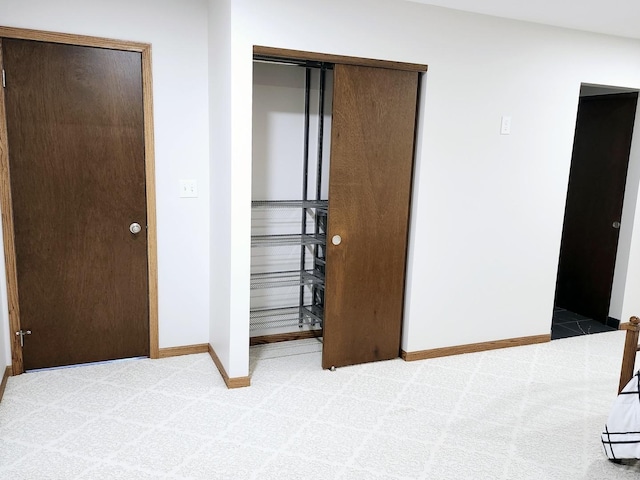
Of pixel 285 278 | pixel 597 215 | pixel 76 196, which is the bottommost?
pixel 285 278

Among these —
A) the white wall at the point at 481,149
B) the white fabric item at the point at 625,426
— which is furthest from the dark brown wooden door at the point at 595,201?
the white fabric item at the point at 625,426

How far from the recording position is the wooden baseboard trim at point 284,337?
3.61 meters

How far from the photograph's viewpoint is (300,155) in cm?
355

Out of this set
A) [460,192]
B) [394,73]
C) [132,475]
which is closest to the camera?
[132,475]

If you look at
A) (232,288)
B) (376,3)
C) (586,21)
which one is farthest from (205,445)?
(586,21)

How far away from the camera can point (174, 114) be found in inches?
121

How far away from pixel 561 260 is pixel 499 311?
5.24 feet

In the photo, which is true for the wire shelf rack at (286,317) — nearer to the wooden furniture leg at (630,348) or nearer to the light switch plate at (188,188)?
the light switch plate at (188,188)

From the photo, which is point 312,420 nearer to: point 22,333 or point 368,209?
point 368,209

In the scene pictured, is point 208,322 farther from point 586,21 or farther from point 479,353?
point 586,21

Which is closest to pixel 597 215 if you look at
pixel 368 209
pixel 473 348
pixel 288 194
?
pixel 473 348

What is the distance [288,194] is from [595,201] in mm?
2728

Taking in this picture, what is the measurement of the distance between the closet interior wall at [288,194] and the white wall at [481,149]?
0.55 meters

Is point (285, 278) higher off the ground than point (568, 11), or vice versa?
point (568, 11)
